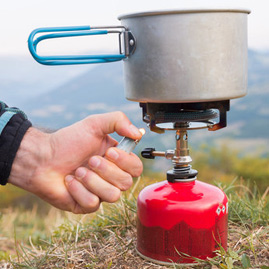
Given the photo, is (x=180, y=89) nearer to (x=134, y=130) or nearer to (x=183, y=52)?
(x=183, y=52)

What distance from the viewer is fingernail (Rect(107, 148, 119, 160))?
167 cm

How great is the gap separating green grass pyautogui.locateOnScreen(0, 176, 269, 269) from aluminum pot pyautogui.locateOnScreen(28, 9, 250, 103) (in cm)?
67

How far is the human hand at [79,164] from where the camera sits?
1.67 m

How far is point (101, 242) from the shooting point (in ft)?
6.93

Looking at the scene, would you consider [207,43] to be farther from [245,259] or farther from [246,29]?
[245,259]

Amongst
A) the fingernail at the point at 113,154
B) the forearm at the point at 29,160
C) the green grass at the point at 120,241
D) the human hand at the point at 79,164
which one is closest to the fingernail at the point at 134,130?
the human hand at the point at 79,164

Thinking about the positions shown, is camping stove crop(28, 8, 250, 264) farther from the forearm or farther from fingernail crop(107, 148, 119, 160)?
the forearm

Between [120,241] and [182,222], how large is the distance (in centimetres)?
37

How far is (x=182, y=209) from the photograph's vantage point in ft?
5.70

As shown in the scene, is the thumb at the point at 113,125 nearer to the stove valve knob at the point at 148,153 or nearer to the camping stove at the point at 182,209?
the camping stove at the point at 182,209

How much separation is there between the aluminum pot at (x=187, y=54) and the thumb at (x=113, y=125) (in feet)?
0.52

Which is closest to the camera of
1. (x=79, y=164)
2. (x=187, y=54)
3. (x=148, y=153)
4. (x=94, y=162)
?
(x=187, y=54)

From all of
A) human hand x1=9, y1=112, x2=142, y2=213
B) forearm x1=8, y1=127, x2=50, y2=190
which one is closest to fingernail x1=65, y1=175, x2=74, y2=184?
human hand x1=9, y1=112, x2=142, y2=213

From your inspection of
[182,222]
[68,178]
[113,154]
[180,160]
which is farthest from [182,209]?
[68,178]
